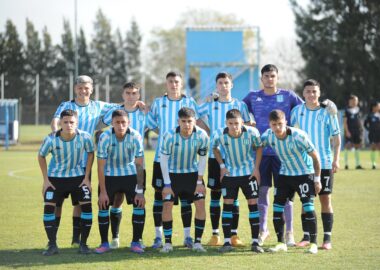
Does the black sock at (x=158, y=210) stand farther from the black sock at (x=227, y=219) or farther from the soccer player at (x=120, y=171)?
the black sock at (x=227, y=219)

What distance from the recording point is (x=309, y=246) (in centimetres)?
845

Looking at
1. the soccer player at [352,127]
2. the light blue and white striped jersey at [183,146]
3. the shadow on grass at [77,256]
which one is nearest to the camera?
the shadow on grass at [77,256]

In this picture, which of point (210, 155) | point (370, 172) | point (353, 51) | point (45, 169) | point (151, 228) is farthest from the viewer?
point (353, 51)

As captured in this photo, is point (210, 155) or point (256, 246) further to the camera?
point (210, 155)

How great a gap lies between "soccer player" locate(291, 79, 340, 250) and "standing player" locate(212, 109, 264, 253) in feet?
2.36

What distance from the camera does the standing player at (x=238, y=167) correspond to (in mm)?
8242

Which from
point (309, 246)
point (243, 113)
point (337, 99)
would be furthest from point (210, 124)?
point (337, 99)

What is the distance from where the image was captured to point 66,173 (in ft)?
26.8

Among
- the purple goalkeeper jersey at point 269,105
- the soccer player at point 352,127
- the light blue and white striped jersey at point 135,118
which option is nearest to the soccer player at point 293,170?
the purple goalkeeper jersey at point 269,105

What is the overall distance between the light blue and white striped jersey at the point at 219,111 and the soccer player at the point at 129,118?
831 millimetres

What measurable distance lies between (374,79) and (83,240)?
3106 centimetres

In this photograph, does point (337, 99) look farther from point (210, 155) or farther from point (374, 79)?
point (210, 155)

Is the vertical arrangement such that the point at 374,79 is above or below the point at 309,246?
above

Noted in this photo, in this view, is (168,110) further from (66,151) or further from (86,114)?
(66,151)
